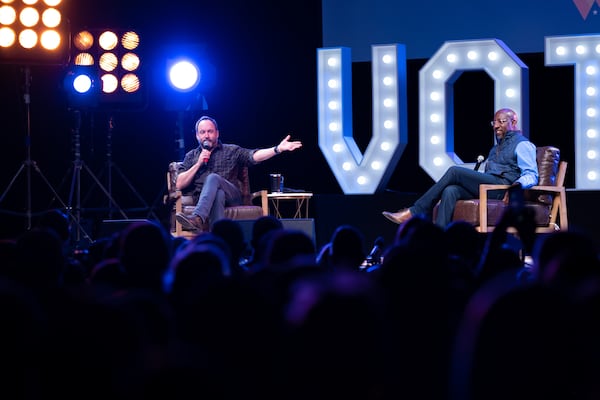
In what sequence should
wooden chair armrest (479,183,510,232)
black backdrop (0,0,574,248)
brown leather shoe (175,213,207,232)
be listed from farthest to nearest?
black backdrop (0,0,574,248), brown leather shoe (175,213,207,232), wooden chair armrest (479,183,510,232)

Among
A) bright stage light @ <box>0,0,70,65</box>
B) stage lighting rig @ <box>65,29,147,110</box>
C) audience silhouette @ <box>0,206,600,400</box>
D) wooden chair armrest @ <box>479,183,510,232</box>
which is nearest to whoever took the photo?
audience silhouette @ <box>0,206,600,400</box>

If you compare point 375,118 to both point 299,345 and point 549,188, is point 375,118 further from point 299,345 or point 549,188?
point 299,345

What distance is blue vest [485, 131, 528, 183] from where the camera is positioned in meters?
6.03

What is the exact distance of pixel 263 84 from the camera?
773 cm

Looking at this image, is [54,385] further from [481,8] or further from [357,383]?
[481,8]

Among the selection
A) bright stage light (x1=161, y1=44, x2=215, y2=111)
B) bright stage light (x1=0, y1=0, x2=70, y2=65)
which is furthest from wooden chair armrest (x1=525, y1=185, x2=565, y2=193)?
bright stage light (x1=0, y1=0, x2=70, y2=65)

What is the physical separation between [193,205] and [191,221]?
1.66 ft

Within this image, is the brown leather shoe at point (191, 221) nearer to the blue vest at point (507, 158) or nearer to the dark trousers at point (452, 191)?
the dark trousers at point (452, 191)

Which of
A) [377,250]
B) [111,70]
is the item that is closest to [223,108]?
[111,70]

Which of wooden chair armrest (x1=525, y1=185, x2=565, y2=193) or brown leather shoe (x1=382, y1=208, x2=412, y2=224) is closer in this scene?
wooden chair armrest (x1=525, y1=185, x2=565, y2=193)

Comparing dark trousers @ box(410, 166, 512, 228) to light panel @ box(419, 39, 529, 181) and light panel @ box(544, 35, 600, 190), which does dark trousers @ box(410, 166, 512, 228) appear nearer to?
light panel @ box(419, 39, 529, 181)

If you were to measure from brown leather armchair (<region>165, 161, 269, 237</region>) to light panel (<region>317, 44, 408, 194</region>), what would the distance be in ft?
2.89

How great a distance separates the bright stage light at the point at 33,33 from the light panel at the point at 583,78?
11.9 ft

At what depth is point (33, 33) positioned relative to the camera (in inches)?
220
